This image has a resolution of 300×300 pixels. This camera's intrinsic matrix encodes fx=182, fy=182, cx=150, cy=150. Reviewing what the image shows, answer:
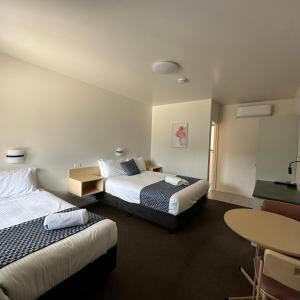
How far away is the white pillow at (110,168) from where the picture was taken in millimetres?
3698

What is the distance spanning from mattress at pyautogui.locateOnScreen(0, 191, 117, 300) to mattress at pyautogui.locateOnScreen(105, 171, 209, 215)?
1.13m

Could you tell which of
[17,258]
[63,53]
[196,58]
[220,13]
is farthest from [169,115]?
[17,258]

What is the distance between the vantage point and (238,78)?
2871 millimetres

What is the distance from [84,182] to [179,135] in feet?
8.54

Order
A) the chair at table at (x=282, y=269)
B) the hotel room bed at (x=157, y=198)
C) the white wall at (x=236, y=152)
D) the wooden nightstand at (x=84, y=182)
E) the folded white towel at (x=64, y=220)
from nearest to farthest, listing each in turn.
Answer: the chair at table at (x=282, y=269)
the folded white towel at (x=64, y=220)
the hotel room bed at (x=157, y=198)
the wooden nightstand at (x=84, y=182)
the white wall at (x=236, y=152)

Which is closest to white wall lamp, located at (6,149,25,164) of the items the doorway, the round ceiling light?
the round ceiling light

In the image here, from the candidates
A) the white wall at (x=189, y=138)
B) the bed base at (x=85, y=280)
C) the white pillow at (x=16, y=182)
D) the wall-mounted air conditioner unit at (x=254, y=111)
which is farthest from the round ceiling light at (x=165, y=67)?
the wall-mounted air conditioner unit at (x=254, y=111)

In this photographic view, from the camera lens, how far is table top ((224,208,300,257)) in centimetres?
128

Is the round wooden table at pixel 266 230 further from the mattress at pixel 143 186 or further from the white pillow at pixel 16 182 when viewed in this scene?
the white pillow at pixel 16 182

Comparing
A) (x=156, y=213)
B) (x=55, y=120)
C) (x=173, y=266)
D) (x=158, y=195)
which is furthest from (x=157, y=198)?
(x=55, y=120)

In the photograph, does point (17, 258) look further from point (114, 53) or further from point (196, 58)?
point (196, 58)

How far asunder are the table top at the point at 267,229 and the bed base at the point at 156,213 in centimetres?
110

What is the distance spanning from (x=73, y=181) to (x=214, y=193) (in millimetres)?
3412

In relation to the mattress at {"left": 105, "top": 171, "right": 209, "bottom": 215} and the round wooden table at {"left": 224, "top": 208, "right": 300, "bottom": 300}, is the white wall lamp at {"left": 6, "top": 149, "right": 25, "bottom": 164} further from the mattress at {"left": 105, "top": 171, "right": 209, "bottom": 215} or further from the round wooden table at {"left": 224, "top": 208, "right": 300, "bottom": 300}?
the round wooden table at {"left": 224, "top": 208, "right": 300, "bottom": 300}
